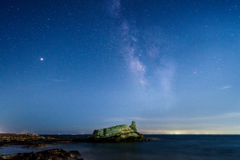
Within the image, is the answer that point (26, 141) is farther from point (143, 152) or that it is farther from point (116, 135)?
point (143, 152)

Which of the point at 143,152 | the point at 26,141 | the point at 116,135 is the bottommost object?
the point at 26,141

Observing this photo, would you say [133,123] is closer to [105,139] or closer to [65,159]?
[105,139]

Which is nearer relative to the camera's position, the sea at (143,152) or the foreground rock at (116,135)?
the sea at (143,152)

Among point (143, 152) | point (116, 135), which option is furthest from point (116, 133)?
point (143, 152)

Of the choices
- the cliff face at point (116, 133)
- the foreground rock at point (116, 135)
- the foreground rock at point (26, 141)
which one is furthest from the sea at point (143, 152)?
the cliff face at point (116, 133)

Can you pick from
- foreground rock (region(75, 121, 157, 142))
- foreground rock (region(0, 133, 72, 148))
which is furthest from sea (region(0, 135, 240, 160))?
foreground rock (region(75, 121, 157, 142))

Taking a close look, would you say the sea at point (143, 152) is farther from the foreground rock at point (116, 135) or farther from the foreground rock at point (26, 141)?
the foreground rock at point (116, 135)

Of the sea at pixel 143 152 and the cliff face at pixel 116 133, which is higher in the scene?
the cliff face at pixel 116 133

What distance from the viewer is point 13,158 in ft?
66.1

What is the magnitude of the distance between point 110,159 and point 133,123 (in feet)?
194

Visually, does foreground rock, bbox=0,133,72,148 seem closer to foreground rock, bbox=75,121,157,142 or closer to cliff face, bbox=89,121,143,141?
foreground rock, bbox=75,121,157,142

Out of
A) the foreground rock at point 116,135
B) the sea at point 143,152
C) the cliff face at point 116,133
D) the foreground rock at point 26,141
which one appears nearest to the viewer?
the sea at point 143,152

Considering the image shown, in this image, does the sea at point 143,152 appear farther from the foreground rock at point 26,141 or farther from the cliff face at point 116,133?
the cliff face at point 116,133

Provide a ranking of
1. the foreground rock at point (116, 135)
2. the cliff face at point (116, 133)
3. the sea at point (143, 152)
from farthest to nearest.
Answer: the cliff face at point (116, 133) < the foreground rock at point (116, 135) < the sea at point (143, 152)
